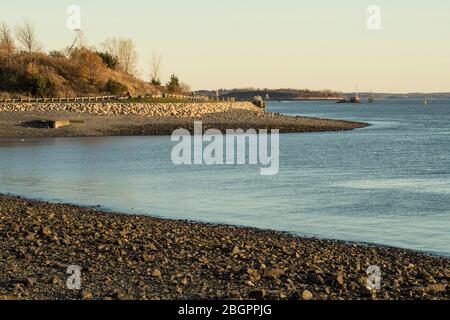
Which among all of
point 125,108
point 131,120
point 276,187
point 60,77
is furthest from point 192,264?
point 60,77

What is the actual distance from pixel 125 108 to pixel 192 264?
6686cm

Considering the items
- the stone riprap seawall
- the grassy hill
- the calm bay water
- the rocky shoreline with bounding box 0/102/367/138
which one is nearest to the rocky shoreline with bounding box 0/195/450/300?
the calm bay water

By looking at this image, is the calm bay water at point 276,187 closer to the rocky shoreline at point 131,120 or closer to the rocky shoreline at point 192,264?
the rocky shoreline at point 192,264

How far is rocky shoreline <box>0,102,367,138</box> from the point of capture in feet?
224

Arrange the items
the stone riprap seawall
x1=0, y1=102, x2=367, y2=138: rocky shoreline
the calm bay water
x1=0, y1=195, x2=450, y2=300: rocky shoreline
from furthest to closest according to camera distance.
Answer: the stone riprap seawall, x1=0, y1=102, x2=367, y2=138: rocky shoreline, the calm bay water, x1=0, y1=195, x2=450, y2=300: rocky shoreline

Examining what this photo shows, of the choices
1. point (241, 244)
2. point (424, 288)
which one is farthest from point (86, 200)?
point (424, 288)

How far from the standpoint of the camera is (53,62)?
97.8 meters

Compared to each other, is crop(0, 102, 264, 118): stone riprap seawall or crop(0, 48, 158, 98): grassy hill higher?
crop(0, 48, 158, 98): grassy hill

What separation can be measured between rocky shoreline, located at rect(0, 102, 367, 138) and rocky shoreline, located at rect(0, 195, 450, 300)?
152 ft

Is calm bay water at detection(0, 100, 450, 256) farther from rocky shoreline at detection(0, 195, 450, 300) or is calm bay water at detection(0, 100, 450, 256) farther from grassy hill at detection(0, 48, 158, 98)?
grassy hill at detection(0, 48, 158, 98)

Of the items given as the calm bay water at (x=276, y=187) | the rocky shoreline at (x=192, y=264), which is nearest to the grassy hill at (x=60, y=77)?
the calm bay water at (x=276, y=187)

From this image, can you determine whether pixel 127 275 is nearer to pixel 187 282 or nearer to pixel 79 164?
pixel 187 282

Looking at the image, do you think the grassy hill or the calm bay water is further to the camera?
the grassy hill

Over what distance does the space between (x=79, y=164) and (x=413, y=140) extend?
36462mm
